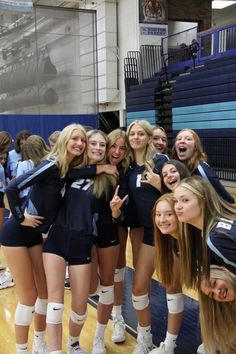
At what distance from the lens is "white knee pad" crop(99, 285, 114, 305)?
2787mm

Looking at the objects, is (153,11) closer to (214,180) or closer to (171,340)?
(214,180)

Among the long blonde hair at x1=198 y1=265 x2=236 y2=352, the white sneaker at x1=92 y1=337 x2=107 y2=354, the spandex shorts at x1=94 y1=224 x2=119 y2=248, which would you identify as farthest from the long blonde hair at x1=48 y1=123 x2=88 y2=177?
the white sneaker at x1=92 y1=337 x2=107 y2=354

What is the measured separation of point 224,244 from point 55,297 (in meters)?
1.17

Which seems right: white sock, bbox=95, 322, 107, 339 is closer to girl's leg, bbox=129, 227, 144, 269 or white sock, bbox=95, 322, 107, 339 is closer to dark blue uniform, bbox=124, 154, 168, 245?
girl's leg, bbox=129, 227, 144, 269

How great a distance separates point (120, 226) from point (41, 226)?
65 cm

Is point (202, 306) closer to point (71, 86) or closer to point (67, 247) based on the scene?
point (67, 247)

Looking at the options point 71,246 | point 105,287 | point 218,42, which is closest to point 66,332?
point 105,287

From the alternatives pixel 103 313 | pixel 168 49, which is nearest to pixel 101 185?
pixel 103 313

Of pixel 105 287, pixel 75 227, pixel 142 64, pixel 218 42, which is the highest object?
pixel 218 42

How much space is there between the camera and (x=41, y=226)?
2553 mm

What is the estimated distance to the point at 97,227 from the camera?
8.88 ft

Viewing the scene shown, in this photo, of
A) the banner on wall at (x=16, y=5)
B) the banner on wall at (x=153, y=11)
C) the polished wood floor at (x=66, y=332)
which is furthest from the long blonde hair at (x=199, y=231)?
the banner on wall at (x=153, y=11)

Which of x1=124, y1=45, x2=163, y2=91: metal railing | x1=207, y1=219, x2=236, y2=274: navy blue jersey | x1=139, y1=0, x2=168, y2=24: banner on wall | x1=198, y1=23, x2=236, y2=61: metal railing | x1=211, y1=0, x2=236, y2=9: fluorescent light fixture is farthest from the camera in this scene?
x1=211, y1=0, x2=236, y2=9: fluorescent light fixture

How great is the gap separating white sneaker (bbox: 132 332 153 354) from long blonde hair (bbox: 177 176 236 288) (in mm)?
1001
